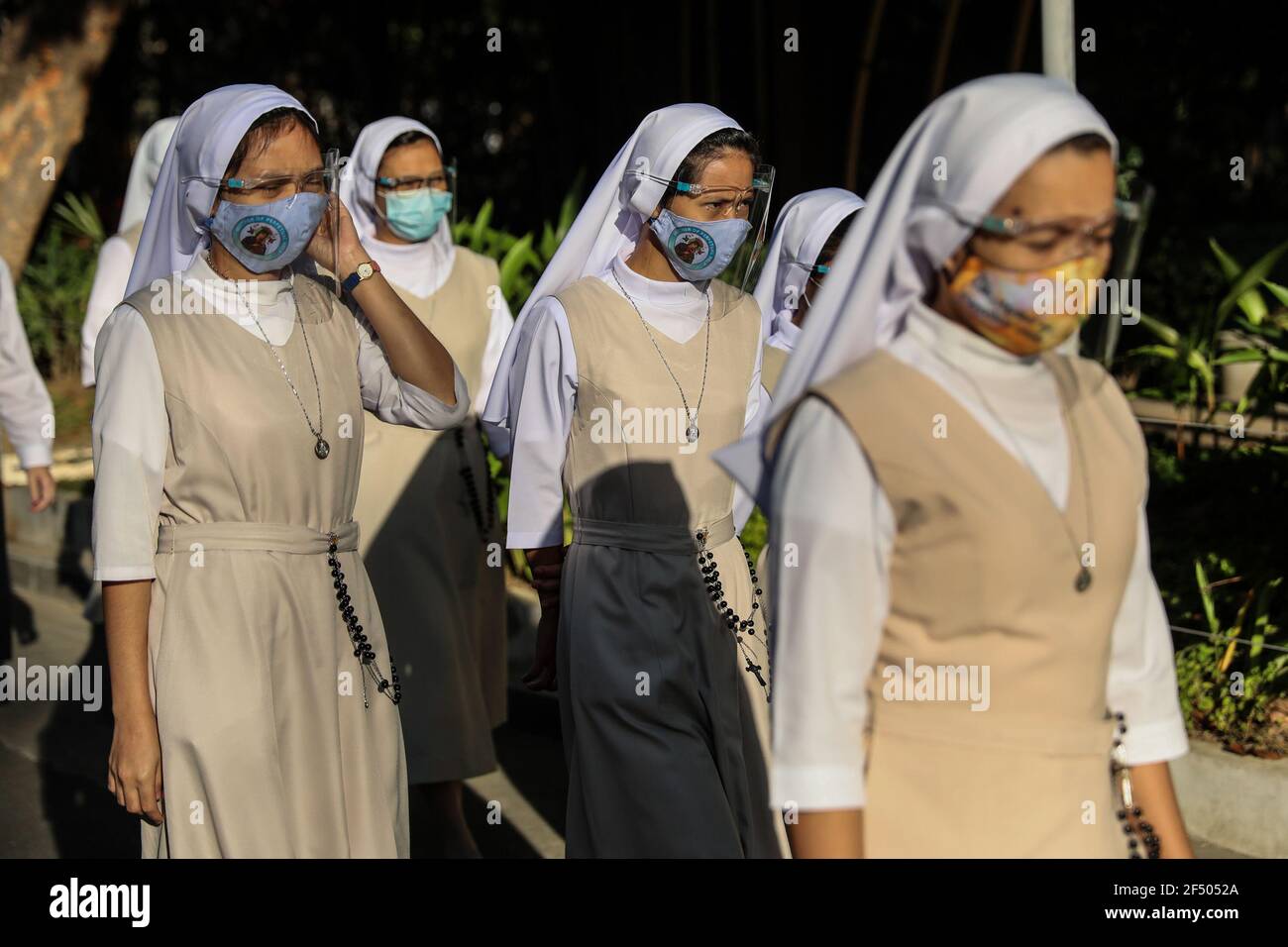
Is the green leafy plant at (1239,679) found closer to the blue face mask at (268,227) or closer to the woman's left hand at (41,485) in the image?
the blue face mask at (268,227)

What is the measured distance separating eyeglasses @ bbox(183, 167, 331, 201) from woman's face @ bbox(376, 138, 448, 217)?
236 centimetres

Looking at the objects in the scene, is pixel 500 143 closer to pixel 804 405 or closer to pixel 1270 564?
pixel 1270 564

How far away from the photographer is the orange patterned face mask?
93.4 inches

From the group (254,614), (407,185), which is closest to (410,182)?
(407,185)

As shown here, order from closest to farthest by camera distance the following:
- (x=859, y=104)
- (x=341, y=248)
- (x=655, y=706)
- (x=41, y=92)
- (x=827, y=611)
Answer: (x=827, y=611), (x=341, y=248), (x=655, y=706), (x=859, y=104), (x=41, y=92)

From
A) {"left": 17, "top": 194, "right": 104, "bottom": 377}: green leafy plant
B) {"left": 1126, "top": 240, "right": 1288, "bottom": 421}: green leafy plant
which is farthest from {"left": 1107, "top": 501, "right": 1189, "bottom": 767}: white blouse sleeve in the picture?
{"left": 17, "top": 194, "right": 104, "bottom": 377}: green leafy plant

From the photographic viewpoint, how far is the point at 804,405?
239 centimetres

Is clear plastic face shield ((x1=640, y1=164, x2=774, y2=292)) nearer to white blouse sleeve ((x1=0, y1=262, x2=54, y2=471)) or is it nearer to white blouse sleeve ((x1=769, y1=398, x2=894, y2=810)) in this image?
white blouse sleeve ((x1=769, y1=398, x2=894, y2=810))

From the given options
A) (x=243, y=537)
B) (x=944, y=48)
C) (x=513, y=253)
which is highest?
(x=944, y=48)

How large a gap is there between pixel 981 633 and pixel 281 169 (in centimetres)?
189

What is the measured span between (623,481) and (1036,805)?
182cm

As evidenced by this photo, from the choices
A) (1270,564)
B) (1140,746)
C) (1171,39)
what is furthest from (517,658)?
(1171,39)

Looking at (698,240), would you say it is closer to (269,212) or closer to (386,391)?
(386,391)

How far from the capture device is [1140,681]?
2.58m
